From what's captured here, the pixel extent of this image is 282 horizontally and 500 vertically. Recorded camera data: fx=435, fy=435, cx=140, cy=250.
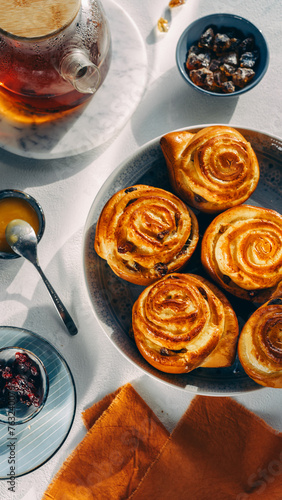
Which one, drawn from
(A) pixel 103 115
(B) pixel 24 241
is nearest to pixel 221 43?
(A) pixel 103 115

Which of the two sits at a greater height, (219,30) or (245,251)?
(219,30)

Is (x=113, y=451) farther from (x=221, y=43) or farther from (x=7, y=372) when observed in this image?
(x=221, y=43)

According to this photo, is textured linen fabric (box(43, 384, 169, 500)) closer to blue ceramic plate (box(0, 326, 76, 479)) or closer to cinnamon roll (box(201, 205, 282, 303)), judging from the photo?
blue ceramic plate (box(0, 326, 76, 479))

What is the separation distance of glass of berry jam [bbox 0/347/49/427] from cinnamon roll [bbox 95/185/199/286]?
0.39 meters

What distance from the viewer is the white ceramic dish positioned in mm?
1160

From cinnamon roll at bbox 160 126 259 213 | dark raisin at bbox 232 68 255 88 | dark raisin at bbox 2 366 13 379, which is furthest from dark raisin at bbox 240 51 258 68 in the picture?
dark raisin at bbox 2 366 13 379

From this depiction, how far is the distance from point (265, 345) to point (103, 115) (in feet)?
2.51

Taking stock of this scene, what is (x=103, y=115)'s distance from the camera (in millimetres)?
1251

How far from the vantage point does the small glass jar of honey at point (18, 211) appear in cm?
124

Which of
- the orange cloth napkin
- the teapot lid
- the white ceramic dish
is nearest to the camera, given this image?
the teapot lid

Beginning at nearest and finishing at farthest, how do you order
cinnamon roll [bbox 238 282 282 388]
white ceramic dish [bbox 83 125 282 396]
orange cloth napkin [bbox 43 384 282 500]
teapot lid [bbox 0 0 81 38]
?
1. teapot lid [bbox 0 0 81 38]
2. cinnamon roll [bbox 238 282 282 388]
3. white ceramic dish [bbox 83 125 282 396]
4. orange cloth napkin [bbox 43 384 282 500]

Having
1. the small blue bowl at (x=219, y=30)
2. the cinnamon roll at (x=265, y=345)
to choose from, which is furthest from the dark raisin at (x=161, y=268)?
the small blue bowl at (x=219, y=30)

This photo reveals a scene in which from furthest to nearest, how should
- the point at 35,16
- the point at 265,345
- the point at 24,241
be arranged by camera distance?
the point at 24,241 → the point at 265,345 → the point at 35,16

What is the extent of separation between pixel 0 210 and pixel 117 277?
39cm
